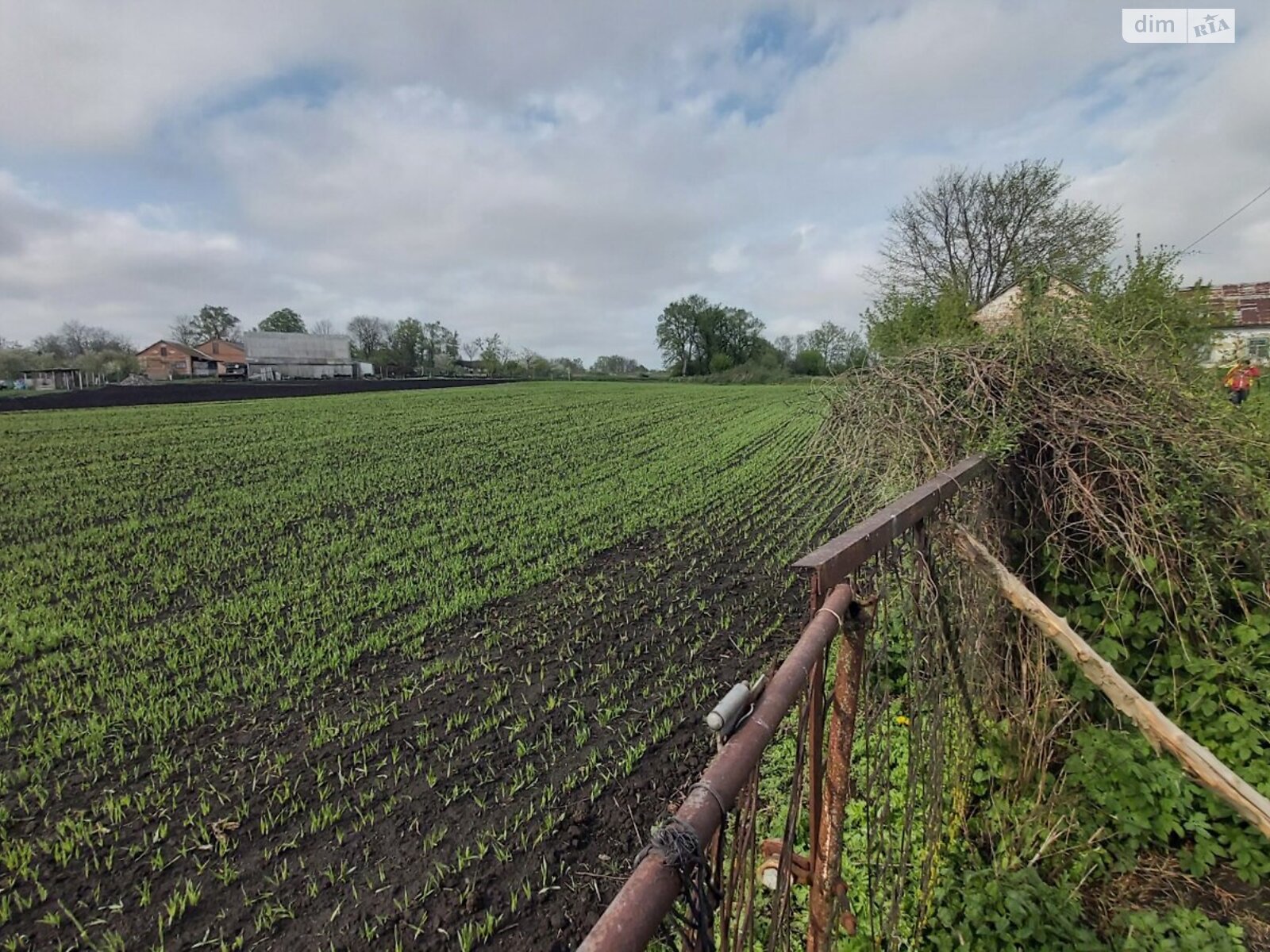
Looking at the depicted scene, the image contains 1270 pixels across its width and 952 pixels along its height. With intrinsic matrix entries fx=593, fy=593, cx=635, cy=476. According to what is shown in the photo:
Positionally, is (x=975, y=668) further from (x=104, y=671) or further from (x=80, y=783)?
(x=104, y=671)

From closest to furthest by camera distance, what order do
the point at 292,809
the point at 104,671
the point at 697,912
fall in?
the point at 697,912 < the point at 292,809 < the point at 104,671

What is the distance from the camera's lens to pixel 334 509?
9.83 metres

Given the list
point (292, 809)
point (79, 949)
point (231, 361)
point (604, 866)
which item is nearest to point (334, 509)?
point (292, 809)

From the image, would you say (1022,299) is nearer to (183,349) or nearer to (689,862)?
(689,862)

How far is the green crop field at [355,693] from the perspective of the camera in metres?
2.88

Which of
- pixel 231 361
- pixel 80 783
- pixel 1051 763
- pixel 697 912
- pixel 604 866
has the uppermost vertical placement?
pixel 231 361

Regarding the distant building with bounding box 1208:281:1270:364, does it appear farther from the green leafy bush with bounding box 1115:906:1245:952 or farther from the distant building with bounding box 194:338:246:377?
the distant building with bounding box 194:338:246:377

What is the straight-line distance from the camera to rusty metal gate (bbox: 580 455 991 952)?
689 millimetres

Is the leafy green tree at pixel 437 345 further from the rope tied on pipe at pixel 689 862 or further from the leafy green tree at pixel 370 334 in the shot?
the rope tied on pipe at pixel 689 862

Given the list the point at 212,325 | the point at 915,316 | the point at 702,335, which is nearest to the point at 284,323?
the point at 212,325

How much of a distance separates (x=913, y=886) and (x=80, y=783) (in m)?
4.61

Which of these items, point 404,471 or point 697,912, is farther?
point 404,471

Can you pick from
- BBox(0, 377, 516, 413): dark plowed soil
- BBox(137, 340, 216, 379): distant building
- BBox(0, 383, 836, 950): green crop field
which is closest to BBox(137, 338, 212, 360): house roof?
BBox(137, 340, 216, 379): distant building

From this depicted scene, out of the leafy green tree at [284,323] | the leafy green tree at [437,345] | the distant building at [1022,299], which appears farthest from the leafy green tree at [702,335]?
the distant building at [1022,299]
